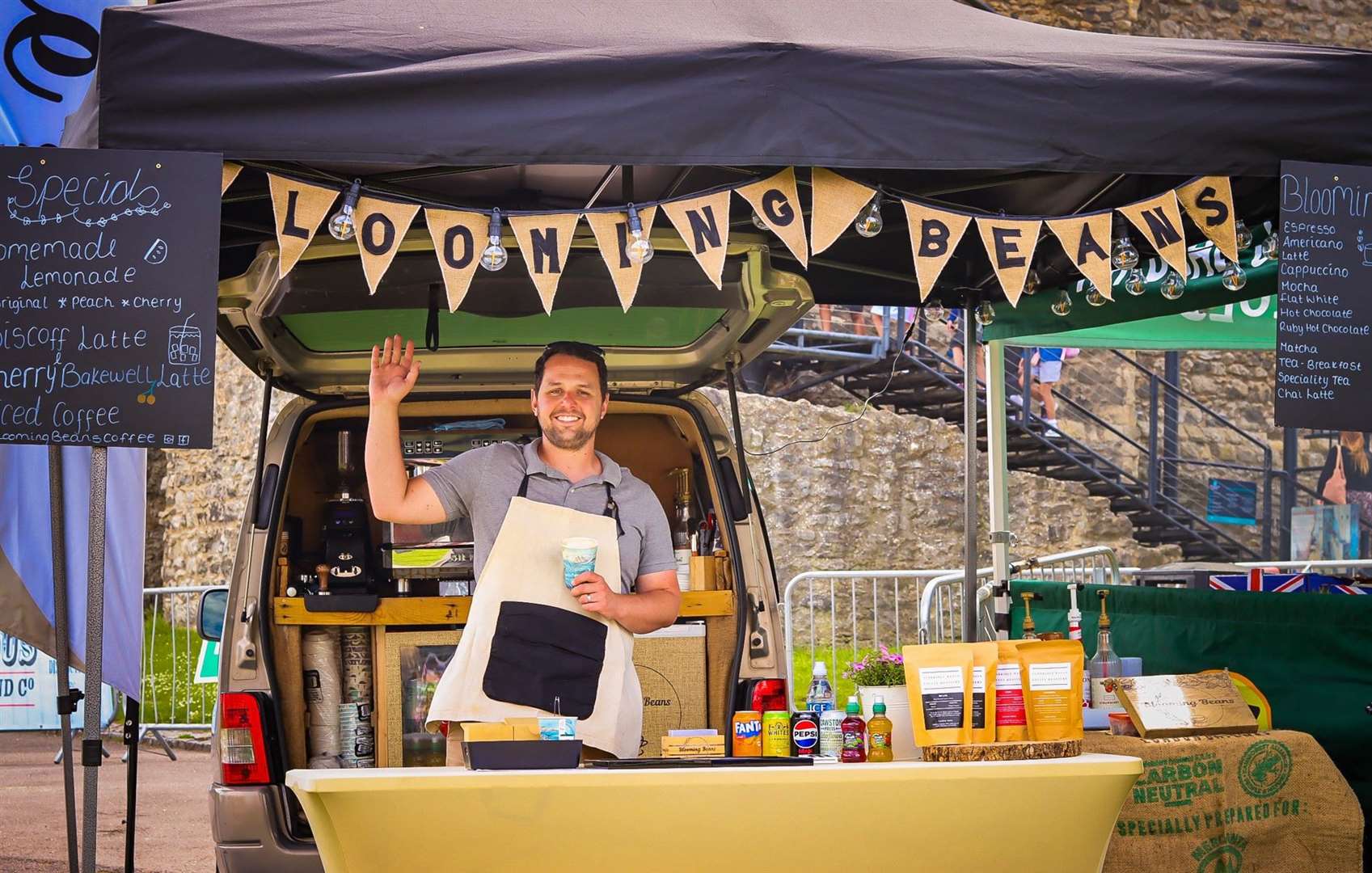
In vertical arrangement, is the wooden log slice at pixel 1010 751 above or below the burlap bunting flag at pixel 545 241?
below

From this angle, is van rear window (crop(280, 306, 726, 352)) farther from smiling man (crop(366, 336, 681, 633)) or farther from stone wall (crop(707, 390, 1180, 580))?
stone wall (crop(707, 390, 1180, 580))

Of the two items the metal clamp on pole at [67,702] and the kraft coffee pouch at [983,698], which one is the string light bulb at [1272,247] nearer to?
the kraft coffee pouch at [983,698]

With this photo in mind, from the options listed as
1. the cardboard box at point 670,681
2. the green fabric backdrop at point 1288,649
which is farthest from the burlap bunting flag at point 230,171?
the green fabric backdrop at point 1288,649

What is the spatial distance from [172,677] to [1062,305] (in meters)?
9.24

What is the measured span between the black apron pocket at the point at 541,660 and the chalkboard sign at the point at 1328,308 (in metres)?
2.08

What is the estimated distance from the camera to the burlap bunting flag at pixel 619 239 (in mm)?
3500

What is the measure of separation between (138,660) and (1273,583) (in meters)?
4.52

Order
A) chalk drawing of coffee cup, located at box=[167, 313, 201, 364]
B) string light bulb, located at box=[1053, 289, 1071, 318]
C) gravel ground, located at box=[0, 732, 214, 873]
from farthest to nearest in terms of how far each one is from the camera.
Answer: gravel ground, located at box=[0, 732, 214, 873] < string light bulb, located at box=[1053, 289, 1071, 318] < chalk drawing of coffee cup, located at box=[167, 313, 201, 364]

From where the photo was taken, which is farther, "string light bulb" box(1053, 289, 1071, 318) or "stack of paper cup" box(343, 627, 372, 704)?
"string light bulb" box(1053, 289, 1071, 318)

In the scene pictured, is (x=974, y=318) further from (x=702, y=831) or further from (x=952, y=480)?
(x=952, y=480)

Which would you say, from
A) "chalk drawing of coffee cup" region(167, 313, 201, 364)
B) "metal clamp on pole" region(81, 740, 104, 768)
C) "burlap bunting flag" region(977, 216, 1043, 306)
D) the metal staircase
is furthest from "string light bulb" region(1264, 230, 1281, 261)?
the metal staircase

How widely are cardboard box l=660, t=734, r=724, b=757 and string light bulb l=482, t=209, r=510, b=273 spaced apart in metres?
1.28

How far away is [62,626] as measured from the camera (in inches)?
157

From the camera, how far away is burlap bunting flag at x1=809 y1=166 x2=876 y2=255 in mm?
3607
